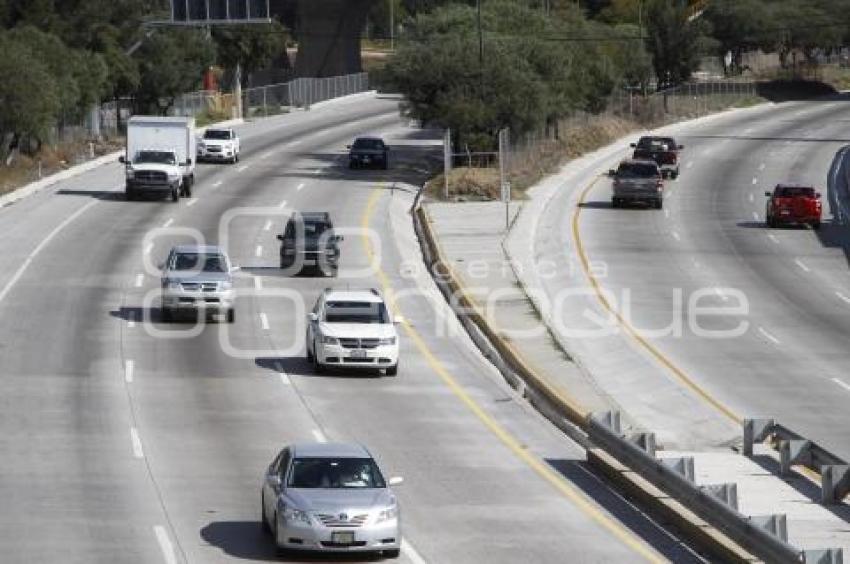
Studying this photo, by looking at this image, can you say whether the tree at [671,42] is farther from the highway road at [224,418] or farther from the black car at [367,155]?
the highway road at [224,418]

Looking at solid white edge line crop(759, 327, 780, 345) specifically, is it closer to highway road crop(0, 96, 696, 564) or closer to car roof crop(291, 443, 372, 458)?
highway road crop(0, 96, 696, 564)

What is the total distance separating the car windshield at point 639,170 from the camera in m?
75.2

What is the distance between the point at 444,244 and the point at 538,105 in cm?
2520

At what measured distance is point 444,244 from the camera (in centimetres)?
5997

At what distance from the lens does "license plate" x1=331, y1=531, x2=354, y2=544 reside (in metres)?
22.5

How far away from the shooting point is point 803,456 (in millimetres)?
29094

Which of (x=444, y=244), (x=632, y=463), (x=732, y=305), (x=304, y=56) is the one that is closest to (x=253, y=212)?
(x=444, y=244)

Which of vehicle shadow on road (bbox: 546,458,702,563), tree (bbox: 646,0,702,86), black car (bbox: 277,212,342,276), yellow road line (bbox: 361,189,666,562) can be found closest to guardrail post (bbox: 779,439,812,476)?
vehicle shadow on road (bbox: 546,458,702,563)

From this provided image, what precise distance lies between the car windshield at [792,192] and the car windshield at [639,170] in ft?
19.4

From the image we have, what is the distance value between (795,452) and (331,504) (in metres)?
9.10

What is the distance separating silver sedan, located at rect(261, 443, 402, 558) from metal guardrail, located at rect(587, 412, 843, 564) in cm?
391

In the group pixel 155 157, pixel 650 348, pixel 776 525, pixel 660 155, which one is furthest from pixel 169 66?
pixel 776 525

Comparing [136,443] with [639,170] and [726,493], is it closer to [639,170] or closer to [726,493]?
[726,493]

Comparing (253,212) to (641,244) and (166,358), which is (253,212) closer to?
→ (641,244)
